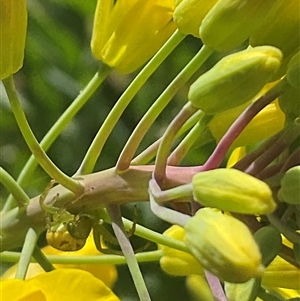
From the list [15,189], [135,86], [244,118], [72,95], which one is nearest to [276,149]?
[244,118]

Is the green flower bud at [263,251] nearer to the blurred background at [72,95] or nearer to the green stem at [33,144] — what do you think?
the green stem at [33,144]

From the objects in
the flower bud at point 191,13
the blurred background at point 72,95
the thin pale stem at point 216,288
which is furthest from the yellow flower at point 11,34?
the blurred background at point 72,95

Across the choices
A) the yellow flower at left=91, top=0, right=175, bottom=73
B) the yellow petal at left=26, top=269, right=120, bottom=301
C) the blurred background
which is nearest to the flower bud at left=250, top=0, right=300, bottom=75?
the yellow flower at left=91, top=0, right=175, bottom=73

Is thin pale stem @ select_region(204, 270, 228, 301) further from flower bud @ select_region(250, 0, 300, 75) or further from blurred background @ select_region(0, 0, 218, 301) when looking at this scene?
blurred background @ select_region(0, 0, 218, 301)

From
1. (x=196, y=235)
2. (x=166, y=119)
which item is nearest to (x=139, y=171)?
(x=196, y=235)

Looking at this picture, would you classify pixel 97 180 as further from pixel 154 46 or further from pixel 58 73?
pixel 58 73
